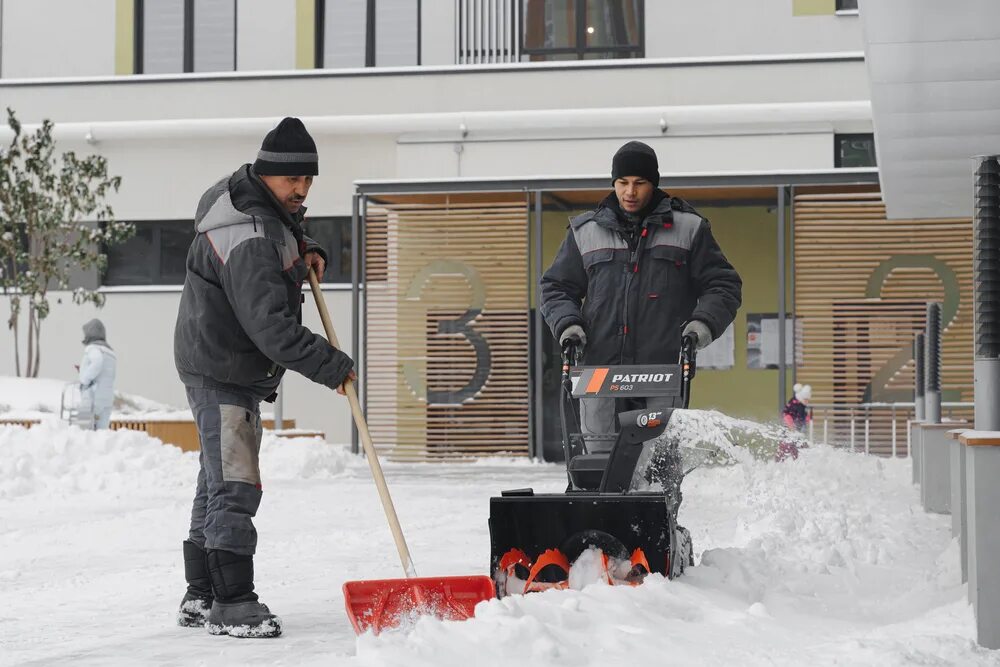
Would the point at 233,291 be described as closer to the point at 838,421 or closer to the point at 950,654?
the point at 950,654

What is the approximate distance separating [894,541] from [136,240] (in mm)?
16883

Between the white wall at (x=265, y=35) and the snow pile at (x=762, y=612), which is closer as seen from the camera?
the snow pile at (x=762, y=612)

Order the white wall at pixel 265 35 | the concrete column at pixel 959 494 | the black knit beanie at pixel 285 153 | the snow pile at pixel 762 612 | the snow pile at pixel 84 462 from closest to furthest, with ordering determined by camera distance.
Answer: the snow pile at pixel 762 612 → the black knit beanie at pixel 285 153 → the concrete column at pixel 959 494 → the snow pile at pixel 84 462 → the white wall at pixel 265 35

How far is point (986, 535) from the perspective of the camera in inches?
183

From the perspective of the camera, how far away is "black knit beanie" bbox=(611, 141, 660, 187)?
18.9 ft

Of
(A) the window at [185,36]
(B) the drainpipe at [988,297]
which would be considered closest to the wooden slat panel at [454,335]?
(A) the window at [185,36]

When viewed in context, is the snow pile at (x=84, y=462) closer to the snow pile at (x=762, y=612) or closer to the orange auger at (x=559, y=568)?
the snow pile at (x=762, y=612)

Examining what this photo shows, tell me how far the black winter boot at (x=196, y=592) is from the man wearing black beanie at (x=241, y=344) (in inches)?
2.3

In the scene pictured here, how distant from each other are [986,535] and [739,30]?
16943 millimetres

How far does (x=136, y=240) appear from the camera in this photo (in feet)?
73.4

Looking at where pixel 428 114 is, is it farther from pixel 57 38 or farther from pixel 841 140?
pixel 57 38

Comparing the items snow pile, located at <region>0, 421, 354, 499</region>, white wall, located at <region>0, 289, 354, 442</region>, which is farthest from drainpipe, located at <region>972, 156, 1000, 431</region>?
white wall, located at <region>0, 289, 354, 442</region>

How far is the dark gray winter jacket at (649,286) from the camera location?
5.80 meters

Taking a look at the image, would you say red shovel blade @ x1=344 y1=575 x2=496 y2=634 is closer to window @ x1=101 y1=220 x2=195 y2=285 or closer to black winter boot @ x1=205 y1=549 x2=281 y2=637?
black winter boot @ x1=205 y1=549 x2=281 y2=637
